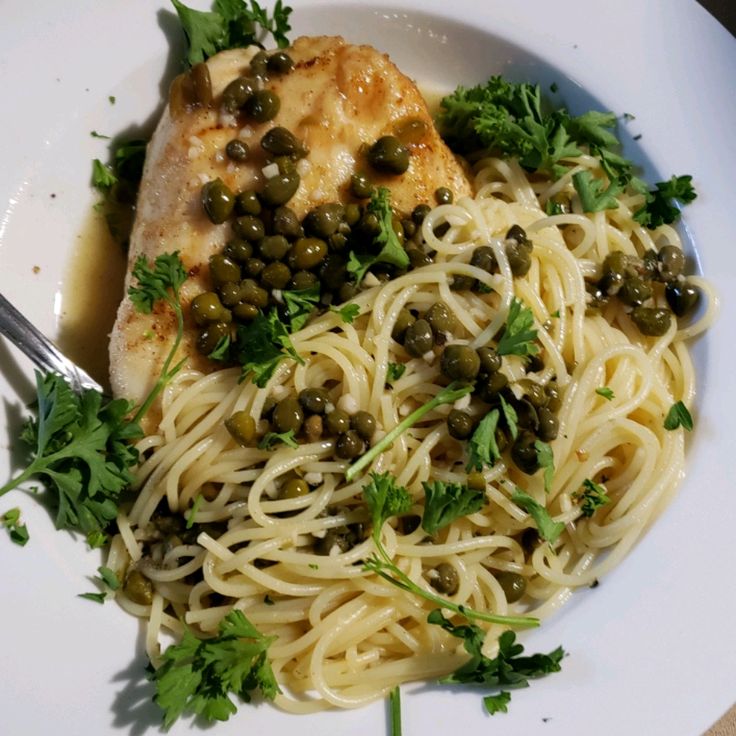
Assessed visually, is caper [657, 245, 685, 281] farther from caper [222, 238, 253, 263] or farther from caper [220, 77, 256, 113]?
caper [220, 77, 256, 113]

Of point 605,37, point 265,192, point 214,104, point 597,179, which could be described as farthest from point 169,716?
point 605,37

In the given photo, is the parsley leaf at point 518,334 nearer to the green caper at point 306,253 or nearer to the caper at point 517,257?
the caper at point 517,257

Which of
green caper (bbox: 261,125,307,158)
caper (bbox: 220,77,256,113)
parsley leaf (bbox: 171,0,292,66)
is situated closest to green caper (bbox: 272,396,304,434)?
green caper (bbox: 261,125,307,158)

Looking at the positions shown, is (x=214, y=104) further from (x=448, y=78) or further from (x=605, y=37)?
(x=605, y=37)

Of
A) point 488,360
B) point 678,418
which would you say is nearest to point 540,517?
point 488,360

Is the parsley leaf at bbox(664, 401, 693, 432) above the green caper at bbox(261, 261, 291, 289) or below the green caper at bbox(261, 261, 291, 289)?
above

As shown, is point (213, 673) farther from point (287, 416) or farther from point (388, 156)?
point (388, 156)
